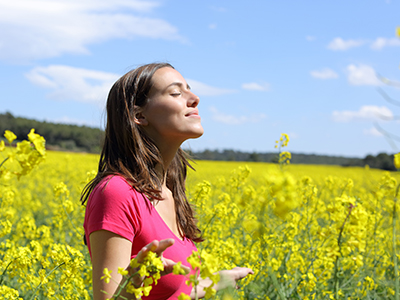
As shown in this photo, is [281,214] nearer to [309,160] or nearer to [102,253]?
[102,253]

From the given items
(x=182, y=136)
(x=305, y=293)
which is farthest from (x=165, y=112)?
(x=305, y=293)

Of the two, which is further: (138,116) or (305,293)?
(305,293)

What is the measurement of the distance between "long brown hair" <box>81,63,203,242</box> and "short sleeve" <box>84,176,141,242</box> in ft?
0.30

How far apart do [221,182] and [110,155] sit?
12.6ft

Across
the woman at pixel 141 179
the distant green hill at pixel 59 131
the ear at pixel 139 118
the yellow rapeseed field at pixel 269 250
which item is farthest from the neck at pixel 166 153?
the distant green hill at pixel 59 131

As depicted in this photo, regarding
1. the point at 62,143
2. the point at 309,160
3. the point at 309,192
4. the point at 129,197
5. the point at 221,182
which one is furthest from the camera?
the point at 62,143

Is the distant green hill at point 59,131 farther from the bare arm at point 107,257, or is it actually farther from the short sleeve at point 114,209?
the bare arm at point 107,257

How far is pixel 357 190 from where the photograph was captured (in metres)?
9.84

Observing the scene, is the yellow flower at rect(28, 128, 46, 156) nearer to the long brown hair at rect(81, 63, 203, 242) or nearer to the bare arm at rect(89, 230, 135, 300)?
the bare arm at rect(89, 230, 135, 300)

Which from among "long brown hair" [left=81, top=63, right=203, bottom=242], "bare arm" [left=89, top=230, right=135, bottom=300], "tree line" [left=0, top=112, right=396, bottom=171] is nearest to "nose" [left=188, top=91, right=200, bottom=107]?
"long brown hair" [left=81, top=63, right=203, bottom=242]

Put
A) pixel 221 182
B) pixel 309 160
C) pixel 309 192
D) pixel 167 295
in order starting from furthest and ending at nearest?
pixel 309 160 < pixel 221 182 < pixel 309 192 < pixel 167 295

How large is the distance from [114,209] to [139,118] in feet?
1.71

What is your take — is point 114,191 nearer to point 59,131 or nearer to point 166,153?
point 166,153

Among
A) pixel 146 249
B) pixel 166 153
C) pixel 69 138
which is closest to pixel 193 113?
pixel 166 153
